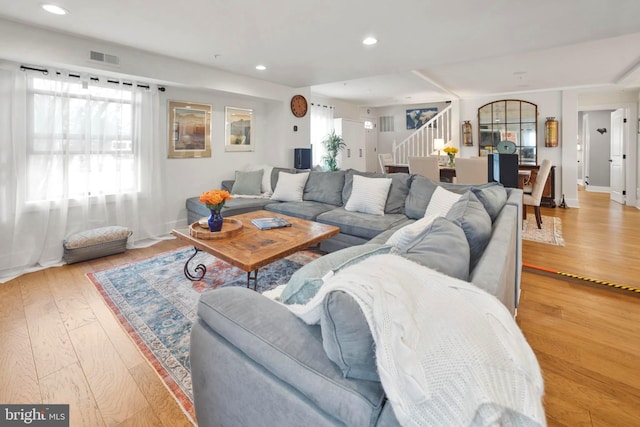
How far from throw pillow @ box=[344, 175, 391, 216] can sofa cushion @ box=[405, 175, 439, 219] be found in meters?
0.27

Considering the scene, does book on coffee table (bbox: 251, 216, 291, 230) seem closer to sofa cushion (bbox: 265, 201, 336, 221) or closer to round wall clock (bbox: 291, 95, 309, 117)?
sofa cushion (bbox: 265, 201, 336, 221)

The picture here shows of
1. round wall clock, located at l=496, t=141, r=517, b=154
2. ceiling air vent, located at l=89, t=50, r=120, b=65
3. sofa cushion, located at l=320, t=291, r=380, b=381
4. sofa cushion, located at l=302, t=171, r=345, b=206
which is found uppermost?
ceiling air vent, located at l=89, t=50, r=120, b=65

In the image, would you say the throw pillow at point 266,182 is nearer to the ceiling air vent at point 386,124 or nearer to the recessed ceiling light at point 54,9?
the recessed ceiling light at point 54,9

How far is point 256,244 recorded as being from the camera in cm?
249

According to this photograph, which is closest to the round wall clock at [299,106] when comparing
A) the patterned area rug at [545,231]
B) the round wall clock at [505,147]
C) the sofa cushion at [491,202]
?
the round wall clock at [505,147]

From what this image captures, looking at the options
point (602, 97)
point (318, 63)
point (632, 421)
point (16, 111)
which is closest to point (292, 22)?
point (318, 63)

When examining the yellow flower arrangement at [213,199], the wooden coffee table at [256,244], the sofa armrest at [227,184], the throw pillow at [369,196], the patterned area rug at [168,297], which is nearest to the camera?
the patterned area rug at [168,297]

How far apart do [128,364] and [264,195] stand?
3149 mm

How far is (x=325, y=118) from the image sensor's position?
7301 mm

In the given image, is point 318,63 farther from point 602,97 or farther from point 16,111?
point 602,97

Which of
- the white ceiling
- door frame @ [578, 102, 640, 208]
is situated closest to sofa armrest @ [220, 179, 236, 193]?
the white ceiling

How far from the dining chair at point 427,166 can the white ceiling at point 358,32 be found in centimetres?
136

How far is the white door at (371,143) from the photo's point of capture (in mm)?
9133

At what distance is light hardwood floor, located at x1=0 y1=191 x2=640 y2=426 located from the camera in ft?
4.88
